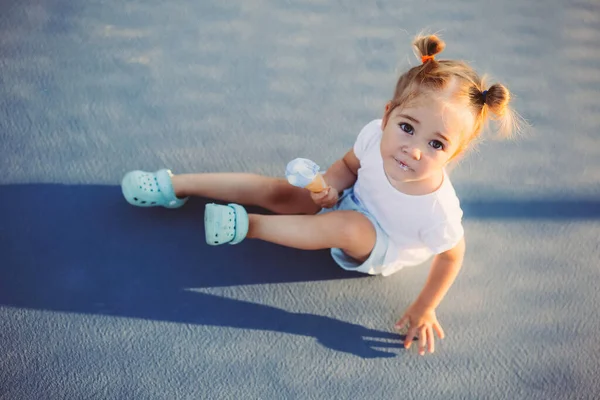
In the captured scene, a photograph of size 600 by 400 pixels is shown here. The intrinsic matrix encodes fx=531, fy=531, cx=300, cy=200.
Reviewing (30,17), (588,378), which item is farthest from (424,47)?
(30,17)

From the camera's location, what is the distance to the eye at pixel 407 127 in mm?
729

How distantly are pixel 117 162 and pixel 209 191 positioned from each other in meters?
0.20

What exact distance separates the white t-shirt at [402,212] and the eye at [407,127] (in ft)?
0.38

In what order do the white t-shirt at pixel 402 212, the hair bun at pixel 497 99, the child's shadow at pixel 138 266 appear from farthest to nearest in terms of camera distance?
the child's shadow at pixel 138 266, the white t-shirt at pixel 402 212, the hair bun at pixel 497 99

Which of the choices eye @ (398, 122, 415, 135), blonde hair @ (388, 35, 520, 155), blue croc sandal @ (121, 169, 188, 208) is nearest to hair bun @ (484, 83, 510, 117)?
blonde hair @ (388, 35, 520, 155)

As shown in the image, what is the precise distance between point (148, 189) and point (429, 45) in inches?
20.9

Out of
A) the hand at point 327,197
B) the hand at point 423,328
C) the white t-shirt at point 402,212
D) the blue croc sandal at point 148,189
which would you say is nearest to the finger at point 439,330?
the hand at point 423,328

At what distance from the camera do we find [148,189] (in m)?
0.94

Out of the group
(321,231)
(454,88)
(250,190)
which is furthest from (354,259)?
(454,88)

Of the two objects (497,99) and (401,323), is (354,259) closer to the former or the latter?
(401,323)

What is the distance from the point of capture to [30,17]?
1193 millimetres

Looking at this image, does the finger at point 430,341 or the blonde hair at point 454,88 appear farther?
the finger at point 430,341

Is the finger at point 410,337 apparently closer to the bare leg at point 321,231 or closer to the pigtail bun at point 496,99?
the bare leg at point 321,231

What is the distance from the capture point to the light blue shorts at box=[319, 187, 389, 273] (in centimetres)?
86
